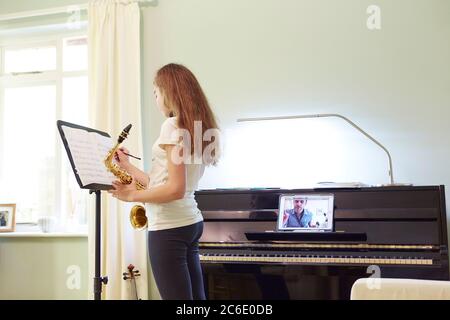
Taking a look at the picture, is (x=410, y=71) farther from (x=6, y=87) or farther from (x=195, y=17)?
(x=6, y=87)

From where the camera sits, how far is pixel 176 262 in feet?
5.63

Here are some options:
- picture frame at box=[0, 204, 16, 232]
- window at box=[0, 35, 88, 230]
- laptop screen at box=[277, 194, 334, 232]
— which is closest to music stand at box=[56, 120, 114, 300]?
laptop screen at box=[277, 194, 334, 232]

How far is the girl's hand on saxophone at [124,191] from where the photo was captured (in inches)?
75.3

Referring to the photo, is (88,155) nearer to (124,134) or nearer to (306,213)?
(124,134)

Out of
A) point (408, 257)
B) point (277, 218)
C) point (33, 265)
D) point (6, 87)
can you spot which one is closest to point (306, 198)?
point (277, 218)

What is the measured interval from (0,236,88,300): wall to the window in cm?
21

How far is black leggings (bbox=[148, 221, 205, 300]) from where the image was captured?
1703 millimetres

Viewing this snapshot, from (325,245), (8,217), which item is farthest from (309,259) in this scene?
(8,217)

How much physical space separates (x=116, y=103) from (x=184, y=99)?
73.8 inches

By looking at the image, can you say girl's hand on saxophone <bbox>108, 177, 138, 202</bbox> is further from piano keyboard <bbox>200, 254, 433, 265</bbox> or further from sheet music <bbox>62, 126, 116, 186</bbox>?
piano keyboard <bbox>200, 254, 433, 265</bbox>

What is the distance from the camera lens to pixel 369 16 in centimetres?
328

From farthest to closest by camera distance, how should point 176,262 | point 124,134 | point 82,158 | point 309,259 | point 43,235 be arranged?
point 43,235
point 309,259
point 124,134
point 82,158
point 176,262
